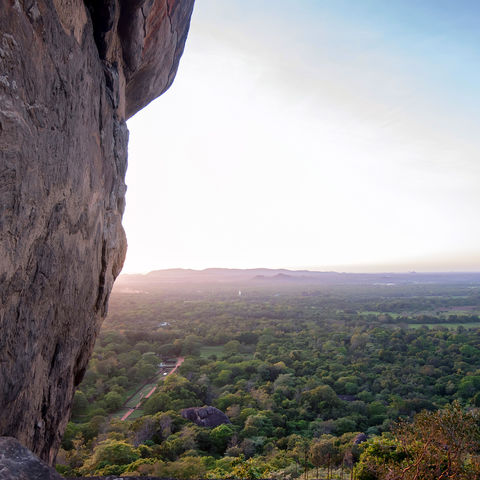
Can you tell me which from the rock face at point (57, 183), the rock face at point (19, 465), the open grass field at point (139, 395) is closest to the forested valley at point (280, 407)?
the open grass field at point (139, 395)

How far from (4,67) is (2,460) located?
162 inches

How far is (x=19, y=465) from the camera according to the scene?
10.8 feet

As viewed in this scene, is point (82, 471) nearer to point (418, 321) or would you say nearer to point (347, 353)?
point (347, 353)

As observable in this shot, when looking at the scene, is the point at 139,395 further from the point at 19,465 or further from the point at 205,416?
the point at 19,465

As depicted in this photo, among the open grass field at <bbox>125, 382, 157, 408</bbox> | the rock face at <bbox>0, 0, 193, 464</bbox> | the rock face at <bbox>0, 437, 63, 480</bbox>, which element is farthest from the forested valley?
the rock face at <bbox>0, 437, 63, 480</bbox>

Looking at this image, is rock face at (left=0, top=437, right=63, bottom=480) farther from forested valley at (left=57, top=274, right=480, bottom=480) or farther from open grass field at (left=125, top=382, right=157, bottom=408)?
open grass field at (left=125, top=382, right=157, bottom=408)

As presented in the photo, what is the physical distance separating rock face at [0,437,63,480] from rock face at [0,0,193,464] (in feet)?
2.98

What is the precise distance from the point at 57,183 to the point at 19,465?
11.4 feet

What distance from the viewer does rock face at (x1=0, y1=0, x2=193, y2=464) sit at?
3891 millimetres

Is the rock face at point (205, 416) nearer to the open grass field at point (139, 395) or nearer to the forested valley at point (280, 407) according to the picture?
the forested valley at point (280, 407)

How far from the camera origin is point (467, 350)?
3944 centimetres

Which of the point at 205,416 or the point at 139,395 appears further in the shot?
the point at 139,395

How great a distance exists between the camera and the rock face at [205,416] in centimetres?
2164

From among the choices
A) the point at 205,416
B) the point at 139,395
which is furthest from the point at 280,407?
the point at 139,395
